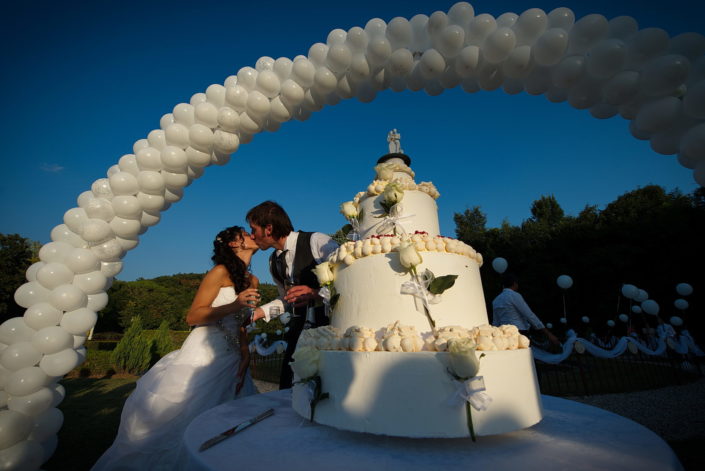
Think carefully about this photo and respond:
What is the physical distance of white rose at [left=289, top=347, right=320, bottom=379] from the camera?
2062 millimetres

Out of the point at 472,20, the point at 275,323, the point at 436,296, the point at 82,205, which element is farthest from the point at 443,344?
the point at 275,323

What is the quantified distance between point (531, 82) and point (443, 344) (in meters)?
2.41

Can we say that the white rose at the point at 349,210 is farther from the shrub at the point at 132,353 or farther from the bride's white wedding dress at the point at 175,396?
the shrub at the point at 132,353

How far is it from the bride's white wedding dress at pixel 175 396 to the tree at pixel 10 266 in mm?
26277

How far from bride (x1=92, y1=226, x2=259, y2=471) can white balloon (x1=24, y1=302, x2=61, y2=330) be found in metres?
1.04

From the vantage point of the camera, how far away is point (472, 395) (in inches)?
67.7

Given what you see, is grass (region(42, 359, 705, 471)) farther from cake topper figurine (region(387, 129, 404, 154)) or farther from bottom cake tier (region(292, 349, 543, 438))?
cake topper figurine (region(387, 129, 404, 154))

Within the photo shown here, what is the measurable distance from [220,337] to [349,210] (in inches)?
87.8

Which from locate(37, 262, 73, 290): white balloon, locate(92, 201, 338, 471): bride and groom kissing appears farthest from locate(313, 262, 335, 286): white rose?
locate(37, 262, 73, 290): white balloon

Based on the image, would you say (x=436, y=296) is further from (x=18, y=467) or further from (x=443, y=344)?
(x=18, y=467)

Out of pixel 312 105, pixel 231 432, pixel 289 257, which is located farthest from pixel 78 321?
pixel 312 105

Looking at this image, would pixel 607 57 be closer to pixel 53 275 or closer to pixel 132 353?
pixel 53 275

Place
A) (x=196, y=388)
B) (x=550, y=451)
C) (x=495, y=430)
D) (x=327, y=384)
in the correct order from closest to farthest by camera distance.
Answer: (x=550, y=451), (x=495, y=430), (x=327, y=384), (x=196, y=388)

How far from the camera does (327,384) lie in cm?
208
